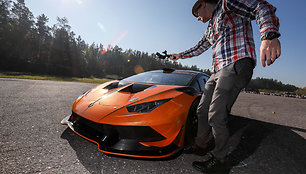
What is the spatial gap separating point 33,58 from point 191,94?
56.0 metres

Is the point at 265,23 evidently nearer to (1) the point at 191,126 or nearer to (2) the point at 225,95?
(2) the point at 225,95

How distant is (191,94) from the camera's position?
209 cm

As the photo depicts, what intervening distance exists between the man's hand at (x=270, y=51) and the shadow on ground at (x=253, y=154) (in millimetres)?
1142

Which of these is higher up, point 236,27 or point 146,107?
Result: point 236,27

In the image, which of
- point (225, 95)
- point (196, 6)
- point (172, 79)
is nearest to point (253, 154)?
point (225, 95)

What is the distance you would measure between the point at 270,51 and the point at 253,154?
62.1 inches

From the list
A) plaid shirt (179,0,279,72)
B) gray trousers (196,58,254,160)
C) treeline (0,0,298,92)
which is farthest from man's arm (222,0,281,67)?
treeline (0,0,298,92)

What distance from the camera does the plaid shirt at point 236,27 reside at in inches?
46.9

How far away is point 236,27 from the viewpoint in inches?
58.7

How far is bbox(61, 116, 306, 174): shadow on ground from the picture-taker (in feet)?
5.14

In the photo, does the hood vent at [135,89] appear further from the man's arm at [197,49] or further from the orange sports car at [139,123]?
the man's arm at [197,49]

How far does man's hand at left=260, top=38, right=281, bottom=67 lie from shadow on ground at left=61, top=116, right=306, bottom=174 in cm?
114

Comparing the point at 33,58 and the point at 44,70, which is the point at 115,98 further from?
the point at 33,58

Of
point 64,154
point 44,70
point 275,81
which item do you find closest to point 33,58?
point 44,70
